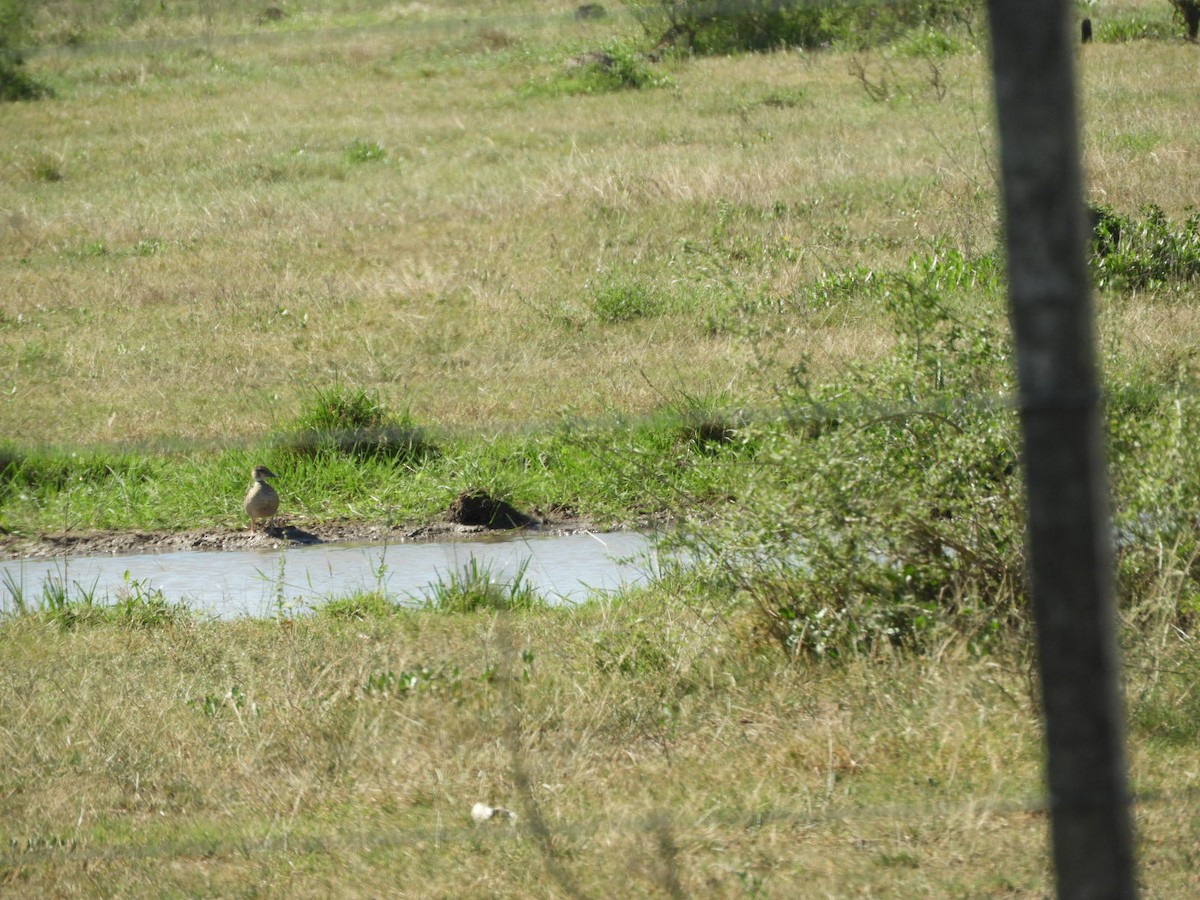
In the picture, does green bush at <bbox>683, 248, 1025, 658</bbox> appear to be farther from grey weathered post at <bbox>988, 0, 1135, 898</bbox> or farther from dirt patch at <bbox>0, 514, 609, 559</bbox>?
dirt patch at <bbox>0, 514, 609, 559</bbox>

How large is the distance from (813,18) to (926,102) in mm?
7671

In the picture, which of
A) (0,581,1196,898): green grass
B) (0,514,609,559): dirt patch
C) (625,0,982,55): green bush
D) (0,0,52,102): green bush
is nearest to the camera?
(0,581,1196,898): green grass

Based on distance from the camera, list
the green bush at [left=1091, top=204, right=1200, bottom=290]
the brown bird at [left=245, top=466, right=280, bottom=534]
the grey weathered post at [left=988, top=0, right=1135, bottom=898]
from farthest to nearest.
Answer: the green bush at [left=1091, top=204, right=1200, bottom=290], the brown bird at [left=245, top=466, right=280, bottom=534], the grey weathered post at [left=988, top=0, right=1135, bottom=898]

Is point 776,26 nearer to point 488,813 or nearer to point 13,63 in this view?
point 13,63

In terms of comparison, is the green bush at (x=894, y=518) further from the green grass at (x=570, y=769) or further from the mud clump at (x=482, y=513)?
the mud clump at (x=482, y=513)

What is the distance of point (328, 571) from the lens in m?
6.75

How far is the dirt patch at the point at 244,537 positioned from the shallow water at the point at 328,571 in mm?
60

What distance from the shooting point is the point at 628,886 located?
3297 millimetres

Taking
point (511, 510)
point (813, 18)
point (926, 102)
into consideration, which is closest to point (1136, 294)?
point (511, 510)

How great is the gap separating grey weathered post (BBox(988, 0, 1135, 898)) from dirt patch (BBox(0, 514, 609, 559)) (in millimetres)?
5067

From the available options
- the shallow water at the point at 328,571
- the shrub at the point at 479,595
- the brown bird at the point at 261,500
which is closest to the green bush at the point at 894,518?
the shrub at the point at 479,595

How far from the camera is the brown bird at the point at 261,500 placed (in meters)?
6.84

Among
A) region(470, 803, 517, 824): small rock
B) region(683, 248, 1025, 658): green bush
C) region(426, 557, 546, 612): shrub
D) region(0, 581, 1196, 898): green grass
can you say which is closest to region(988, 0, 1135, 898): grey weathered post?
region(0, 581, 1196, 898): green grass

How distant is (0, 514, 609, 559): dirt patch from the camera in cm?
714
